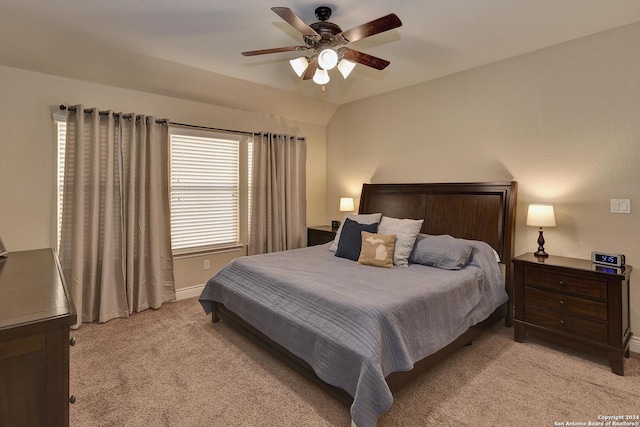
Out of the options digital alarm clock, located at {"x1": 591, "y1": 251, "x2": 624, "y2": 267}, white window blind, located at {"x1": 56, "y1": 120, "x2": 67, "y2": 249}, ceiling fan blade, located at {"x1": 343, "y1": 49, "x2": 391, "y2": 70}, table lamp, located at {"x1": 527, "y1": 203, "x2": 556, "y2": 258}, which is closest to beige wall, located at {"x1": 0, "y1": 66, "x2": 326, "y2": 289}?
→ white window blind, located at {"x1": 56, "y1": 120, "x2": 67, "y2": 249}

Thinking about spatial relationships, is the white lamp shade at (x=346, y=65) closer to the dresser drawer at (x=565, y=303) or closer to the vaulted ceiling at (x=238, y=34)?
the vaulted ceiling at (x=238, y=34)

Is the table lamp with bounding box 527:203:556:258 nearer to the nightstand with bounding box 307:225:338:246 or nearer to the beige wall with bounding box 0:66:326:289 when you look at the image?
the nightstand with bounding box 307:225:338:246

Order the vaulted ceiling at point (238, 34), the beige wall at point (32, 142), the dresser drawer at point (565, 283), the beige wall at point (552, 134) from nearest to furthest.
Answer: the vaulted ceiling at point (238, 34) < the dresser drawer at point (565, 283) < the beige wall at point (552, 134) < the beige wall at point (32, 142)

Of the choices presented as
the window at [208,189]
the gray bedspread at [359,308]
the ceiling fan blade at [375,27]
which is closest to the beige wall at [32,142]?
the window at [208,189]

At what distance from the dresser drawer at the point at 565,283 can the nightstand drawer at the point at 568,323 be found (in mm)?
205

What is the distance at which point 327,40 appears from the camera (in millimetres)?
2324

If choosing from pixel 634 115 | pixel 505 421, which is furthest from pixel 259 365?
pixel 634 115

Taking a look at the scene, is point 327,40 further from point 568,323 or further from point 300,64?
point 568,323

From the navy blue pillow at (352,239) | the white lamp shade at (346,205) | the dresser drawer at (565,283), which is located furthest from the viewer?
the white lamp shade at (346,205)

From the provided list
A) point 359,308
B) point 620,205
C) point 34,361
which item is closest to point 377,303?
point 359,308

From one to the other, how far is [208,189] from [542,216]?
145 inches

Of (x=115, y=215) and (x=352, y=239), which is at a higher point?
(x=115, y=215)

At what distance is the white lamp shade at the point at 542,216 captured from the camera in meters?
2.85

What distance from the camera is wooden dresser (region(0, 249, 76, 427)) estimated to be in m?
0.95
